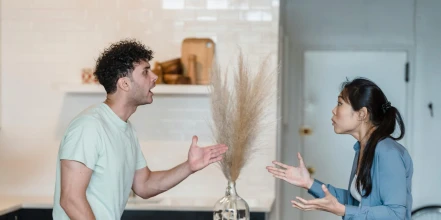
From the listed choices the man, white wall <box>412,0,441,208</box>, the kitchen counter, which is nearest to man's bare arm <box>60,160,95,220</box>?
the man

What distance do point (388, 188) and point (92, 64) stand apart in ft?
7.87

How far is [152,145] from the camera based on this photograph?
447 centimetres

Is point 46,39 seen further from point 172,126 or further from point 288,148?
point 288,148

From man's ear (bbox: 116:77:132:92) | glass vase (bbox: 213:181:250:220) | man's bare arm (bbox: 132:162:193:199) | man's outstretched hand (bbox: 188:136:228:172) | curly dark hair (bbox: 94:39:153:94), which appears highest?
curly dark hair (bbox: 94:39:153:94)

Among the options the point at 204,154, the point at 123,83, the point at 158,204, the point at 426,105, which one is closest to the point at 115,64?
the point at 123,83

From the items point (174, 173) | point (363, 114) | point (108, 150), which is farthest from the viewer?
point (174, 173)

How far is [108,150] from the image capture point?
8.93 feet

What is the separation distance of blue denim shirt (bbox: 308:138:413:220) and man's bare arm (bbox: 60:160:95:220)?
3.17ft

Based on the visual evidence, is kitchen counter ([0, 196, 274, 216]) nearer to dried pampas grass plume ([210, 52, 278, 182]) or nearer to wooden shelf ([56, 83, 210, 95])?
wooden shelf ([56, 83, 210, 95])

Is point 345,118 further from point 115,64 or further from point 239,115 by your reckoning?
point 115,64

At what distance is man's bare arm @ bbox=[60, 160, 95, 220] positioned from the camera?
2.61m

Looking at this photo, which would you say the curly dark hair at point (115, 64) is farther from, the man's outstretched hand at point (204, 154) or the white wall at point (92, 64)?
the white wall at point (92, 64)

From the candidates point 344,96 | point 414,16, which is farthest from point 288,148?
point 344,96

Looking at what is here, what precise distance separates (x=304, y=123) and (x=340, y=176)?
519mm
